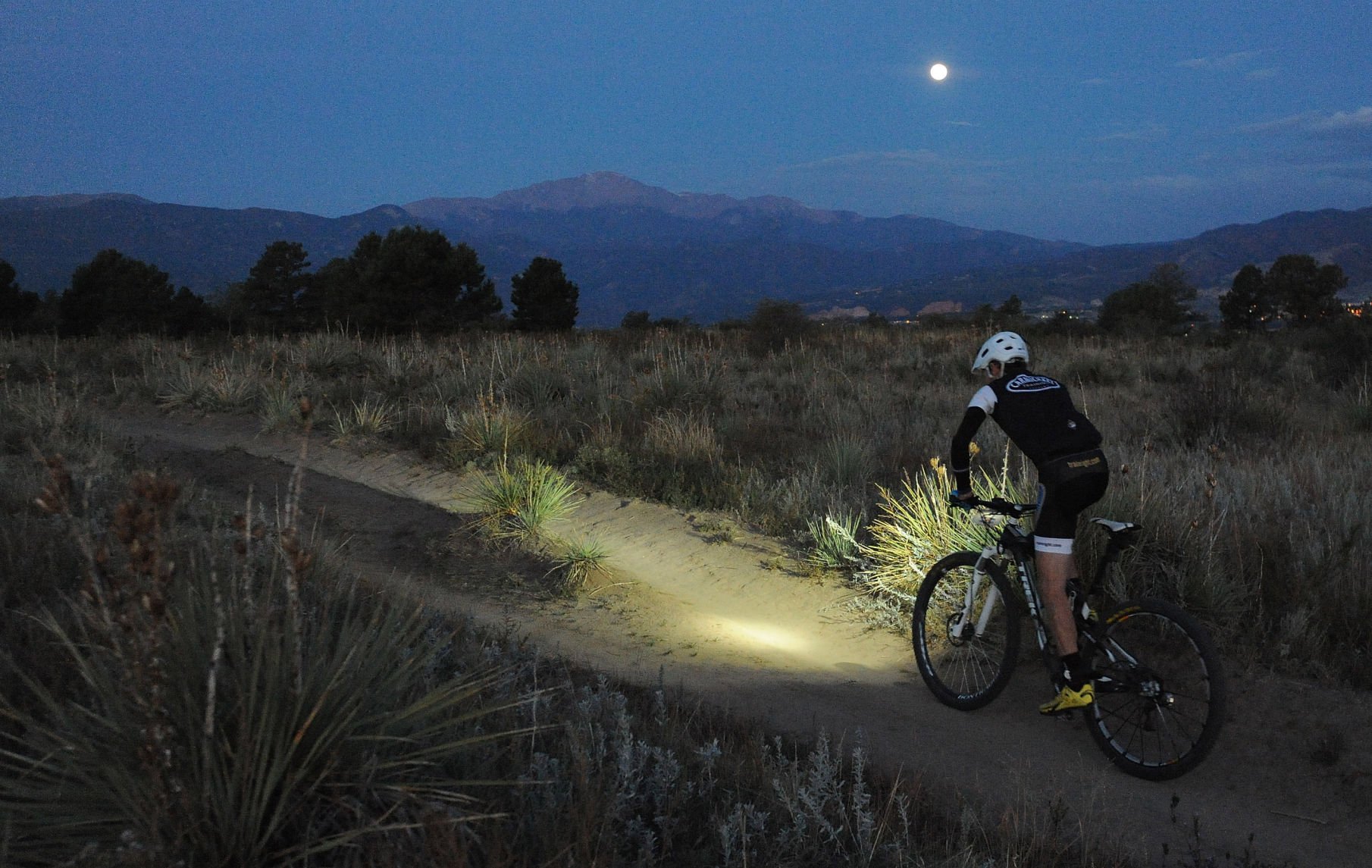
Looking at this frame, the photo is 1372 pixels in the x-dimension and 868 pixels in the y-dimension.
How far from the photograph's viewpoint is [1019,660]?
5730 millimetres

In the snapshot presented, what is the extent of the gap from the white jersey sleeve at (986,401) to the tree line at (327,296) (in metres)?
32.4

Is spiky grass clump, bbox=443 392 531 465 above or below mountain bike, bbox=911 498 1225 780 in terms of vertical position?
above

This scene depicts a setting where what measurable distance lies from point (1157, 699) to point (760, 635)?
2888 millimetres

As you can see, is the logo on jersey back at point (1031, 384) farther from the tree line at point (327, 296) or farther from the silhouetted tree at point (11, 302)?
the silhouetted tree at point (11, 302)

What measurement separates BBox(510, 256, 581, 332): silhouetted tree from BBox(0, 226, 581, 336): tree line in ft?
0.17

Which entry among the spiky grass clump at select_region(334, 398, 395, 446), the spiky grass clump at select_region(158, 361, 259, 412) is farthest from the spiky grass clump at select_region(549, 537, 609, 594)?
the spiky grass clump at select_region(158, 361, 259, 412)

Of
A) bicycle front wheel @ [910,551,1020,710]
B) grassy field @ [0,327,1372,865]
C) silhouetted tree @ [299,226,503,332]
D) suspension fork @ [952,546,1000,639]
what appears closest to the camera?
grassy field @ [0,327,1372,865]

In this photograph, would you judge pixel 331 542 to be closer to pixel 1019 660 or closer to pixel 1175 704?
pixel 1019 660

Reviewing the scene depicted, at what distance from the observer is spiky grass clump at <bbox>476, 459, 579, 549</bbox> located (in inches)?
324

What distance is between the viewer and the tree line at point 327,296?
38.2 metres

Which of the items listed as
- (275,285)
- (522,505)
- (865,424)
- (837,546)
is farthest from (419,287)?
(837,546)

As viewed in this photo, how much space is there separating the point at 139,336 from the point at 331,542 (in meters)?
19.2

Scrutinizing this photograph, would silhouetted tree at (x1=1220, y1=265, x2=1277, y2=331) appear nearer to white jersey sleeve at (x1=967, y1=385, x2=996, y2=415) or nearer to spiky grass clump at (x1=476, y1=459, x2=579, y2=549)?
spiky grass clump at (x1=476, y1=459, x2=579, y2=549)

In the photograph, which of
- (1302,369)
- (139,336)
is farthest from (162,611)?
(139,336)
